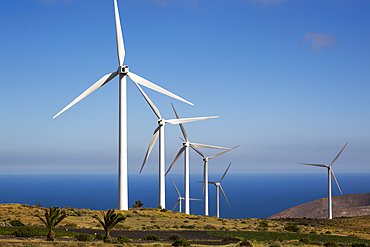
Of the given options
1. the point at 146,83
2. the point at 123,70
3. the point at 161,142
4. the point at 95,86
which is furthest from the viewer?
the point at 161,142

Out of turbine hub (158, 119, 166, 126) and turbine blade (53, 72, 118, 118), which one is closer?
turbine blade (53, 72, 118, 118)

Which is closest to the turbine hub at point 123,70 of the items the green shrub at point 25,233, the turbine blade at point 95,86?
the turbine blade at point 95,86

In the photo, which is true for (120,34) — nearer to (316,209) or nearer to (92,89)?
(92,89)

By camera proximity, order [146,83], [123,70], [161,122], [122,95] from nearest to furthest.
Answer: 1. [122,95]
2. [123,70]
3. [146,83]
4. [161,122]

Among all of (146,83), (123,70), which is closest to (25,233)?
(123,70)

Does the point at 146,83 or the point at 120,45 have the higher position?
the point at 120,45

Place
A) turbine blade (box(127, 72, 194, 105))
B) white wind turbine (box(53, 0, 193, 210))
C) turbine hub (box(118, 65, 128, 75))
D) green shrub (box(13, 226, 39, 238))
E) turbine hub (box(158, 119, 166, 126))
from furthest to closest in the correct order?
1. turbine hub (box(158, 119, 166, 126))
2. turbine blade (box(127, 72, 194, 105))
3. turbine hub (box(118, 65, 128, 75))
4. white wind turbine (box(53, 0, 193, 210))
5. green shrub (box(13, 226, 39, 238))

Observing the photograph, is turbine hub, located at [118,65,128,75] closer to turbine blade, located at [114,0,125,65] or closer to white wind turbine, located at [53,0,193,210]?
white wind turbine, located at [53,0,193,210]

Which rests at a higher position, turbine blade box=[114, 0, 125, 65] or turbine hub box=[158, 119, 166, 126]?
turbine blade box=[114, 0, 125, 65]

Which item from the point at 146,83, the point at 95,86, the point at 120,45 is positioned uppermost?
the point at 120,45

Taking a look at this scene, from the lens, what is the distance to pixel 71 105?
50.1 meters

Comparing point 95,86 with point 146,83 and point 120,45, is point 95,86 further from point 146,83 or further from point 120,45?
point 120,45

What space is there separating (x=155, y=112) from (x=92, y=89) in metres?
17.6

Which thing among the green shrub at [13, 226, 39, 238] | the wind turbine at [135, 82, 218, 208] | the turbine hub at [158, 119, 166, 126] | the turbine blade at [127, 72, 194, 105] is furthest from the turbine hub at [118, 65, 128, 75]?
the green shrub at [13, 226, 39, 238]
